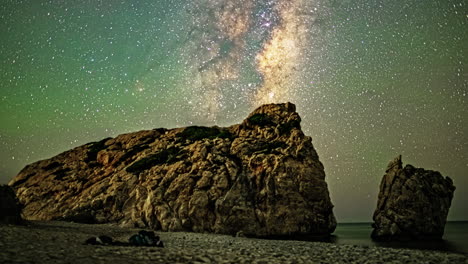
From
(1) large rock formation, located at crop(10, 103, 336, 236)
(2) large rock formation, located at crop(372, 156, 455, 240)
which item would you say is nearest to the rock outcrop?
(1) large rock formation, located at crop(10, 103, 336, 236)

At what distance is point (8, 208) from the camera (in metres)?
24.0

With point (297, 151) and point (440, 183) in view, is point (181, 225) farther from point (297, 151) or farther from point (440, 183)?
point (440, 183)

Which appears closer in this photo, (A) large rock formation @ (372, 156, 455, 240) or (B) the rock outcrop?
(B) the rock outcrop

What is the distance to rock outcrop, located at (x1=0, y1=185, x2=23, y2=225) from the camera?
2361 cm

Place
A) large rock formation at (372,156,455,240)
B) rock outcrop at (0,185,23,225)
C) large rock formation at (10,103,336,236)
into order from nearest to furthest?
rock outcrop at (0,185,23,225) → large rock formation at (10,103,336,236) → large rock formation at (372,156,455,240)

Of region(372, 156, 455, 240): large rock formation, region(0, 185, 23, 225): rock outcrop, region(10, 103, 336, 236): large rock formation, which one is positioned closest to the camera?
region(0, 185, 23, 225): rock outcrop

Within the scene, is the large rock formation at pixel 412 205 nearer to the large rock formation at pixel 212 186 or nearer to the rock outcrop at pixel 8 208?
the large rock formation at pixel 212 186

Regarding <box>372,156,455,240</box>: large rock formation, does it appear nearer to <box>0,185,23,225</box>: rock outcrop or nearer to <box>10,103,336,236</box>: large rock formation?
<box>10,103,336,236</box>: large rock formation

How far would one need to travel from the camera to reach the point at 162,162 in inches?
2085

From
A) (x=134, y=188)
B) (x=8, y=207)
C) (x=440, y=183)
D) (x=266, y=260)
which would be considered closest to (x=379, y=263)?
(x=266, y=260)

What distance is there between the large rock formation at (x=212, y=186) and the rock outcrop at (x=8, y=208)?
20.2 m

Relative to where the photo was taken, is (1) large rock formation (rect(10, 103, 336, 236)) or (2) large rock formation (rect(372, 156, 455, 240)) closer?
(1) large rock formation (rect(10, 103, 336, 236))

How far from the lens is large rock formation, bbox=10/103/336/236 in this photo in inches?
1681

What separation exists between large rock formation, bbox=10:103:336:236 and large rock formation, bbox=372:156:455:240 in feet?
31.0
